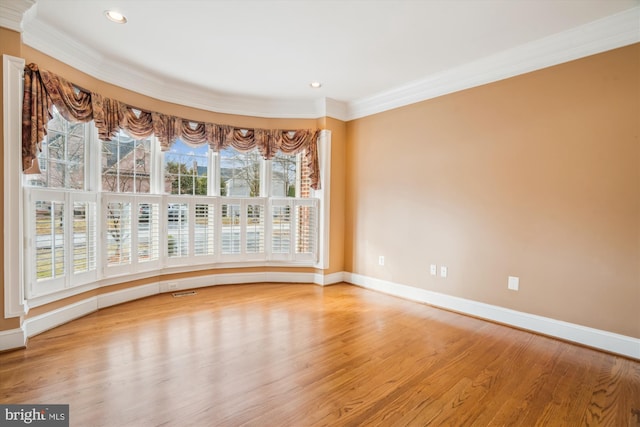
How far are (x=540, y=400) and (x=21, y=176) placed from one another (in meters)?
4.18

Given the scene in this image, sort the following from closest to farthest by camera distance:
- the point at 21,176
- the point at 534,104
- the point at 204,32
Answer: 1. the point at 21,176
2. the point at 204,32
3. the point at 534,104

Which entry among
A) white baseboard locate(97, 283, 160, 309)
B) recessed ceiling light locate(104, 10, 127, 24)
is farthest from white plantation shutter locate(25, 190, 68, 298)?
recessed ceiling light locate(104, 10, 127, 24)

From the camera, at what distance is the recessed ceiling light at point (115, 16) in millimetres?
2504

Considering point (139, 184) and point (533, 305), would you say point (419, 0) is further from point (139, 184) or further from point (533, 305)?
point (139, 184)

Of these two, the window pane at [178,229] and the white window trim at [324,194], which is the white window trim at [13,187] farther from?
the white window trim at [324,194]

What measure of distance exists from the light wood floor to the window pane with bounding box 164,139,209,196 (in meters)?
1.71

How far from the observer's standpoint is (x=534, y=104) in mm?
2965

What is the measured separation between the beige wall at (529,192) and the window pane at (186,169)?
2605 mm

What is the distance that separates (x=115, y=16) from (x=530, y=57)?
3.79 m

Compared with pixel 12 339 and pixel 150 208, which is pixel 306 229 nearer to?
pixel 150 208

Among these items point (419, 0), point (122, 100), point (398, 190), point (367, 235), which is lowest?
point (367, 235)

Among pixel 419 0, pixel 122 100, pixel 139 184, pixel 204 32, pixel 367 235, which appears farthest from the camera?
pixel 367 235

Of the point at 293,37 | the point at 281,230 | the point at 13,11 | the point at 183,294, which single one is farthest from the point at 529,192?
the point at 13,11

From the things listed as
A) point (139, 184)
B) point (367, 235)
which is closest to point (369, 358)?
point (367, 235)
